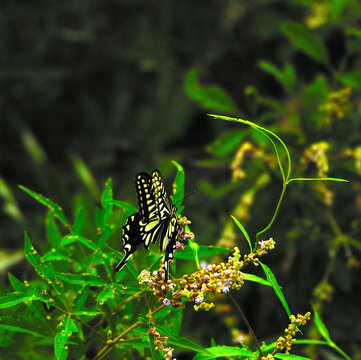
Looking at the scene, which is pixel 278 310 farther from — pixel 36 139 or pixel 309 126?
pixel 36 139

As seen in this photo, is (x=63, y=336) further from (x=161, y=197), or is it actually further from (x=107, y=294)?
(x=161, y=197)

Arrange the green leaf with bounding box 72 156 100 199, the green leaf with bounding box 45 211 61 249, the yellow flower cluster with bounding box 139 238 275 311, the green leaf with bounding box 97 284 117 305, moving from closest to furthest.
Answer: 1. the yellow flower cluster with bounding box 139 238 275 311
2. the green leaf with bounding box 97 284 117 305
3. the green leaf with bounding box 45 211 61 249
4. the green leaf with bounding box 72 156 100 199

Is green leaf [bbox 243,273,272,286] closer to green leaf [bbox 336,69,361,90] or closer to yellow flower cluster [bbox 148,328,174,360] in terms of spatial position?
yellow flower cluster [bbox 148,328,174,360]

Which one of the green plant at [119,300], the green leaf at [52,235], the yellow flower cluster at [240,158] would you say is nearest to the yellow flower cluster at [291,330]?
the green plant at [119,300]

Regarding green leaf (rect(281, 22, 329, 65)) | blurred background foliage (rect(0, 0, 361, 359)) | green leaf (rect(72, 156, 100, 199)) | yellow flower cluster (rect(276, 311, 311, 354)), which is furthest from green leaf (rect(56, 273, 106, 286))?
green leaf (rect(72, 156, 100, 199))

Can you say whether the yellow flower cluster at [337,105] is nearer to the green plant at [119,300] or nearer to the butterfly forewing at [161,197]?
the green plant at [119,300]

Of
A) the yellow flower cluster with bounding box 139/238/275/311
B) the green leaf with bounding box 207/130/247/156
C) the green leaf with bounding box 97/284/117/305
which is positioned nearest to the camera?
the yellow flower cluster with bounding box 139/238/275/311

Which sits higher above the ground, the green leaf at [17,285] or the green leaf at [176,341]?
the green leaf at [17,285]
